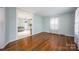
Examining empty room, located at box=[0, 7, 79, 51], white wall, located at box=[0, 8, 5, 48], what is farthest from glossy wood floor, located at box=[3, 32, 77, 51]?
white wall, located at box=[0, 8, 5, 48]

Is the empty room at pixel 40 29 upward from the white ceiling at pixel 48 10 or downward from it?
downward

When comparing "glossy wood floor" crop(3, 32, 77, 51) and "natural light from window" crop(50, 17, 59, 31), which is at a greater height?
"natural light from window" crop(50, 17, 59, 31)

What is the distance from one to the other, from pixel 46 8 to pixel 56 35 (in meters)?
0.49

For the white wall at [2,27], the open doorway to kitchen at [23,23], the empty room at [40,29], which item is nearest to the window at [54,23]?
the empty room at [40,29]

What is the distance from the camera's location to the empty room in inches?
56.4

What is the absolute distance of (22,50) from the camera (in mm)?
1467

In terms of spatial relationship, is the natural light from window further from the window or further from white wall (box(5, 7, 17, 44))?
white wall (box(5, 7, 17, 44))

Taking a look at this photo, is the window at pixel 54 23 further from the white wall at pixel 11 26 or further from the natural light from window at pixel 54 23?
the white wall at pixel 11 26

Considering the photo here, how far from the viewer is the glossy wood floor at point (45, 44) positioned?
1441mm

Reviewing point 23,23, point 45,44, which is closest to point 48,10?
point 23,23

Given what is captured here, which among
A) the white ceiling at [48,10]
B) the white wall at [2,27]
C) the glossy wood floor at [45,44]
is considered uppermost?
the white ceiling at [48,10]

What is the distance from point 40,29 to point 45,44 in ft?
0.91
